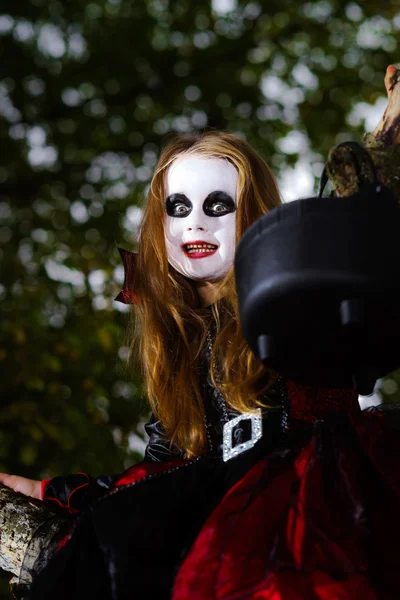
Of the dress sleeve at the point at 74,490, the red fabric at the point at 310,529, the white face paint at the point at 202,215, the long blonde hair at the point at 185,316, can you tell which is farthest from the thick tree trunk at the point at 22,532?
the white face paint at the point at 202,215

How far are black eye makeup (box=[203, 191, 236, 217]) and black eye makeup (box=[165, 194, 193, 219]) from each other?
0.04 metres

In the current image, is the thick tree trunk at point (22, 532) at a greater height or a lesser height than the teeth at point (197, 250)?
lesser

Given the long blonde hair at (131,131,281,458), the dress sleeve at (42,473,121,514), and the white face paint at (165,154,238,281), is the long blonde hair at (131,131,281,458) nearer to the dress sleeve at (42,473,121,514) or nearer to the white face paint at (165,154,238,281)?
the white face paint at (165,154,238,281)

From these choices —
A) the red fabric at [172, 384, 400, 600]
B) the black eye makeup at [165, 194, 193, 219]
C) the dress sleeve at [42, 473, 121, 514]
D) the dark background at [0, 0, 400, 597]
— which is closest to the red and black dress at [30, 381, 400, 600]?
the red fabric at [172, 384, 400, 600]

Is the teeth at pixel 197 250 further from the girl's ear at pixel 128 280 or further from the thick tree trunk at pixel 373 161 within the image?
the thick tree trunk at pixel 373 161

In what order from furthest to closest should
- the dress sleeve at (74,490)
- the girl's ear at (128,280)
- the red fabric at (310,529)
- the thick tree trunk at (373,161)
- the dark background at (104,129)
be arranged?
the dark background at (104,129) < the girl's ear at (128,280) < the dress sleeve at (74,490) < the thick tree trunk at (373,161) < the red fabric at (310,529)

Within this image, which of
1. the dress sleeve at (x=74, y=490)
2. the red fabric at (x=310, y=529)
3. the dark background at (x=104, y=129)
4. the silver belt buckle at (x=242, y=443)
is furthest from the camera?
the dark background at (x=104, y=129)

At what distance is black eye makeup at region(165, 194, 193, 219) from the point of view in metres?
1.91

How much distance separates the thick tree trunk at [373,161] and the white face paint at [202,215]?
49cm

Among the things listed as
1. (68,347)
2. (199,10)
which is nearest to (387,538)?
(68,347)

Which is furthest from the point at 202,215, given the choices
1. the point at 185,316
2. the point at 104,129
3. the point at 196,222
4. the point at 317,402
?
the point at 104,129

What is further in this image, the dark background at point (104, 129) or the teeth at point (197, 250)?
the dark background at point (104, 129)

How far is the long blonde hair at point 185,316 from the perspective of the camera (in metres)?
1.87

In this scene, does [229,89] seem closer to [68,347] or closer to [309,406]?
[68,347]
